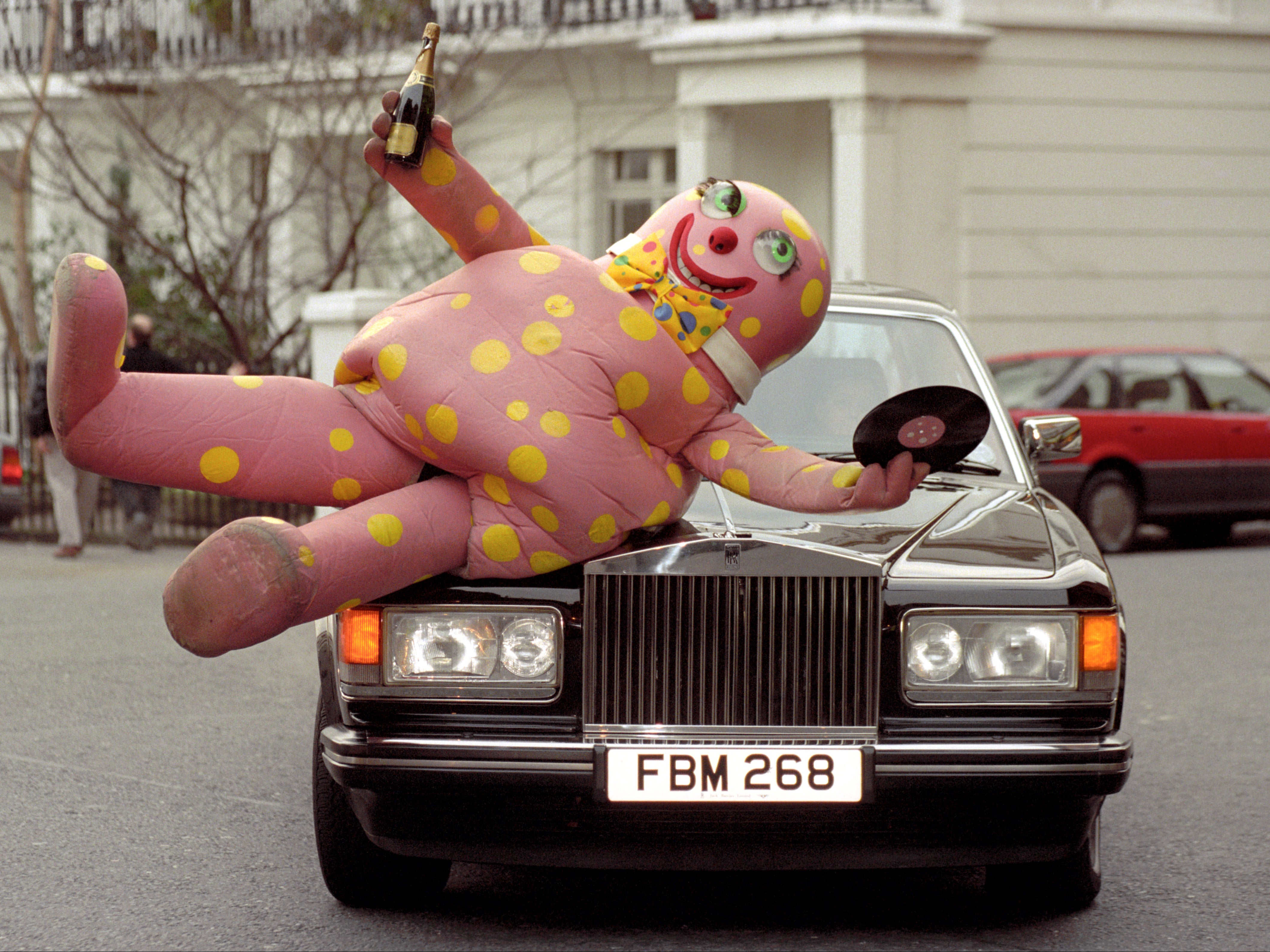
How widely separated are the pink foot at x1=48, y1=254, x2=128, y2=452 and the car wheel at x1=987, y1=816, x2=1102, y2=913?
8.08 feet

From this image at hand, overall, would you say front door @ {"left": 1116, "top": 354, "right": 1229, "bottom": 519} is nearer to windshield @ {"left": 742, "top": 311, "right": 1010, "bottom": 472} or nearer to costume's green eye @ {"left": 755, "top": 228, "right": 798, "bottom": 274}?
windshield @ {"left": 742, "top": 311, "right": 1010, "bottom": 472}

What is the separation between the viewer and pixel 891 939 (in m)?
4.11

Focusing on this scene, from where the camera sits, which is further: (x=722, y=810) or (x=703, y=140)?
(x=703, y=140)

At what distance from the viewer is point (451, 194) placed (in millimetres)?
4047

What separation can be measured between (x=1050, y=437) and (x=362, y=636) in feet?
8.49

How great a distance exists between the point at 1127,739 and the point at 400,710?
168 centimetres

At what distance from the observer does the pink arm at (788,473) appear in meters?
3.74

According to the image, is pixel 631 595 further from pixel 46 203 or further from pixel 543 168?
pixel 46 203

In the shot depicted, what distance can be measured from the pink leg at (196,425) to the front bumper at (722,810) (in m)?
0.63

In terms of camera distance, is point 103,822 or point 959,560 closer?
point 959,560

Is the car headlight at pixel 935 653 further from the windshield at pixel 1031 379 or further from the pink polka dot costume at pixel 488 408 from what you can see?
the windshield at pixel 1031 379

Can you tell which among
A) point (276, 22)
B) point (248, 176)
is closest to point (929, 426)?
point (276, 22)

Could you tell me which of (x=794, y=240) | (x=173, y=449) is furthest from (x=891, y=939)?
(x=173, y=449)

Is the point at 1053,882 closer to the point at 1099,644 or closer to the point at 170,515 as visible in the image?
the point at 1099,644
